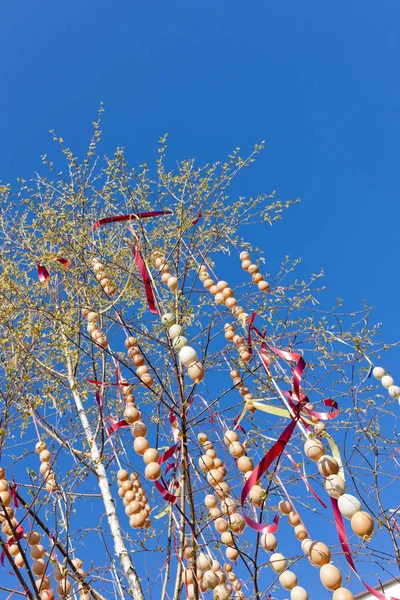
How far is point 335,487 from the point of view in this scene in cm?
126

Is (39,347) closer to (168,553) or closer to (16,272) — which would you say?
(16,272)

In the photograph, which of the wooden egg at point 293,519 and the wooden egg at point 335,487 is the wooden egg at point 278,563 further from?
the wooden egg at point 335,487

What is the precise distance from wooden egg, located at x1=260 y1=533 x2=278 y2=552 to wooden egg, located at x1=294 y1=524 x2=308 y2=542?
8 centimetres

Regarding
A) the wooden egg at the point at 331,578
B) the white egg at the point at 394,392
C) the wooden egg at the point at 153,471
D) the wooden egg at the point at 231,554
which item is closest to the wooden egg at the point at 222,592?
the wooden egg at the point at 231,554

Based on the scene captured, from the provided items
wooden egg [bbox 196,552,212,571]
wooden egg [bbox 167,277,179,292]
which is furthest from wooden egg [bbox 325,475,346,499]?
wooden egg [bbox 167,277,179,292]

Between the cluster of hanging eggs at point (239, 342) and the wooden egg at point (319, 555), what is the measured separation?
1027mm

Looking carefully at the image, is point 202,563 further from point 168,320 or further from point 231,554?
point 168,320

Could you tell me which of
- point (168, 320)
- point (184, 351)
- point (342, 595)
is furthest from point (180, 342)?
point (342, 595)

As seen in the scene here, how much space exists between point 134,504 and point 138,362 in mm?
572

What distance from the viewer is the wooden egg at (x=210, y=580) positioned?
1770 mm

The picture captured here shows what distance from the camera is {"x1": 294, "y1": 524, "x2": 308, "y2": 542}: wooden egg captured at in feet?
5.58

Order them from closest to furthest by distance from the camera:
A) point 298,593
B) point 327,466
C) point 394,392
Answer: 1. point 327,466
2. point 298,593
3. point 394,392

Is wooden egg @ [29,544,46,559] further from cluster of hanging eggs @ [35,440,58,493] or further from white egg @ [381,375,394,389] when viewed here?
white egg @ [381,375,394,389]

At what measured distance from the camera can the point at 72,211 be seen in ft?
10.6
